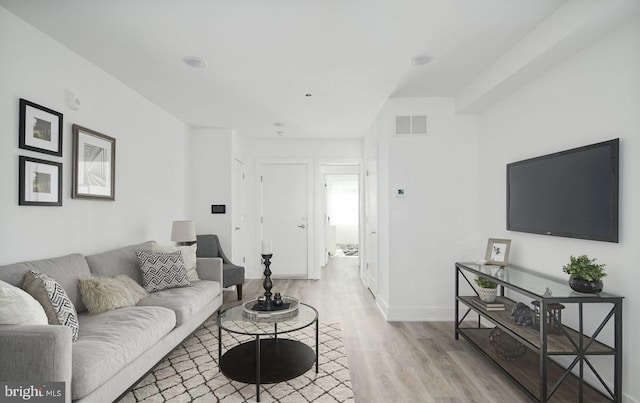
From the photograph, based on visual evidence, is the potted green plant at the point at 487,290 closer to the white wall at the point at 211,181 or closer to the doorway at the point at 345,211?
the white wall at the point at 211,181

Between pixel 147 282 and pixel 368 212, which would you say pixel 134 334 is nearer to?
pixel 147 282

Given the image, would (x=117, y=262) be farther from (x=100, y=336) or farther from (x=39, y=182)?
(x=100, y=336)

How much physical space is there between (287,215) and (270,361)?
3.56 metres

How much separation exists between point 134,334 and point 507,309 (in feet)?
8.94

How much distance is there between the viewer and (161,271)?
3.10 m

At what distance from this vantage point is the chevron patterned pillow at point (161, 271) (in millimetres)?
3027

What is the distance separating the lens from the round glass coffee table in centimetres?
223

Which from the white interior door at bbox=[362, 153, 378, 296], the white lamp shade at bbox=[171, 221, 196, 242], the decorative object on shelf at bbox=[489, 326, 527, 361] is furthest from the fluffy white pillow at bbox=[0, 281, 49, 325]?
the white interior door at bbox=[362, 153, 378, 296]

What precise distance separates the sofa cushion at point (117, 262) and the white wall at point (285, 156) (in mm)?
2567

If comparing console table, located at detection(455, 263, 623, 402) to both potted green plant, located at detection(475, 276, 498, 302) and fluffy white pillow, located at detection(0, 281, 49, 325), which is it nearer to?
potted green plant, located at detection(475, 276, 498, 302)

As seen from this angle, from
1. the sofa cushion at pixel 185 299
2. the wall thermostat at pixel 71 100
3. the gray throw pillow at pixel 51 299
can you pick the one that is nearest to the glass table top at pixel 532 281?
the sofa cushion at pixel 185 299

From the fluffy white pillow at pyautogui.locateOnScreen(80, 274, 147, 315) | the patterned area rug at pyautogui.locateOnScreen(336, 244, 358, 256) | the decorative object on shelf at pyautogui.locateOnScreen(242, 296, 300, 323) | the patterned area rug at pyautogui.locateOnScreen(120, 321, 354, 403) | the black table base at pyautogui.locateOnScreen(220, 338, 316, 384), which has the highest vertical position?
the fluffy white pillow at pyautogui.locateOnScreen(80, 274, 147, 315)

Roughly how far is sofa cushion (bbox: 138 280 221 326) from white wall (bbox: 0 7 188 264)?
2.33 ft

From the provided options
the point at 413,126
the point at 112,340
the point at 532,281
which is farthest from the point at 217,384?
the point at 413,126
